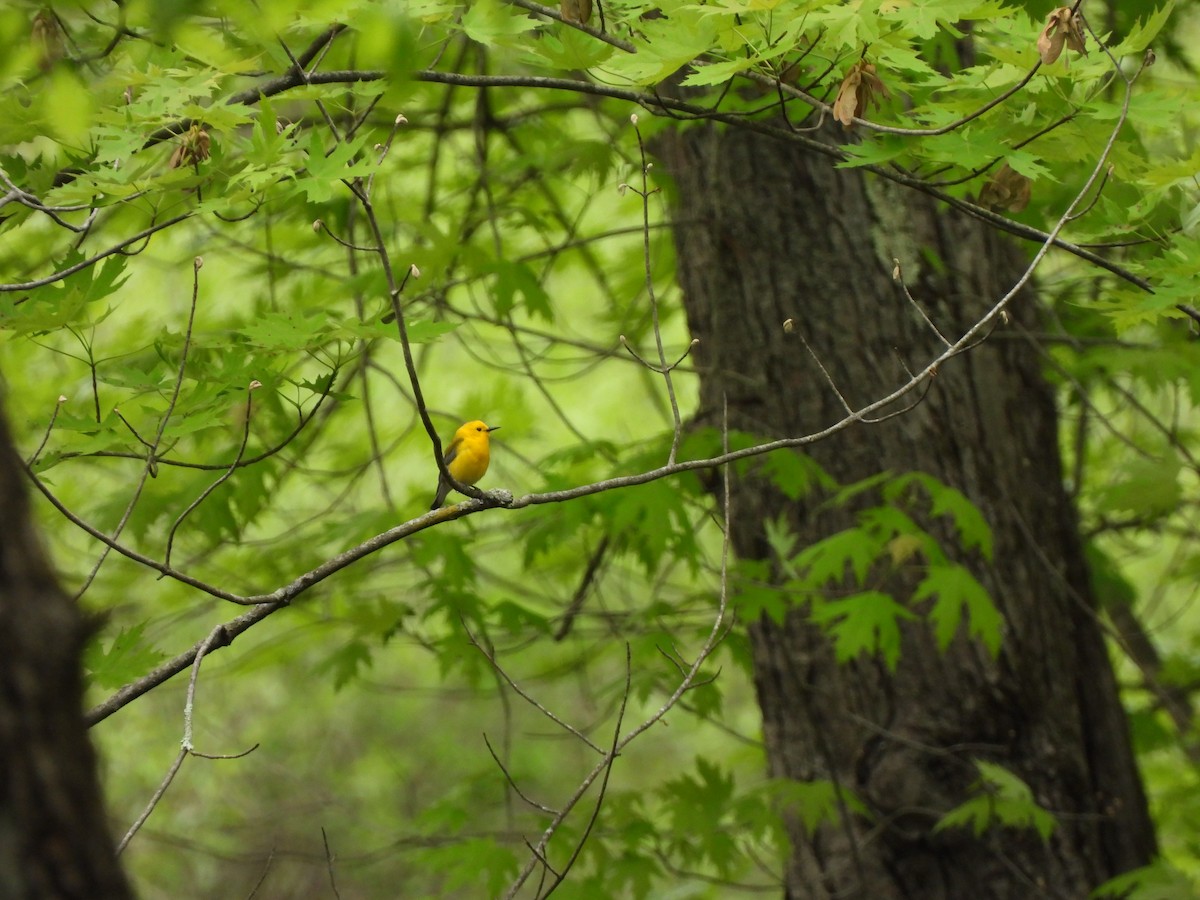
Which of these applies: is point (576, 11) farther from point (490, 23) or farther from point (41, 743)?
point (41, 743)

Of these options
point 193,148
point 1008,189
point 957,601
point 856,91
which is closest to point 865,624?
point 957,601

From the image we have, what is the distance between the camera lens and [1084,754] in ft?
12.4

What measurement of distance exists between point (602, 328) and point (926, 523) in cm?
324

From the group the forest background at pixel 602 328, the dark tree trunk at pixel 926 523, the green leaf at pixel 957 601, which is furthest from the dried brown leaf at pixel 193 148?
the green leaf at pixel 957 601

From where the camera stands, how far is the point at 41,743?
98 cm

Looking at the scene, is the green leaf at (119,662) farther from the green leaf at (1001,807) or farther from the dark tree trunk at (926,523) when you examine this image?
the green leaf at (1001,807)

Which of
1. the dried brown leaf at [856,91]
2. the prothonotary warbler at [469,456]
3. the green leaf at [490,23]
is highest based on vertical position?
the green leaf at [490,23]

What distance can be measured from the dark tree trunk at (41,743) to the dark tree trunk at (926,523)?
2757mm

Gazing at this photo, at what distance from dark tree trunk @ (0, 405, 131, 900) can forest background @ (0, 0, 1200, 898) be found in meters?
0.36

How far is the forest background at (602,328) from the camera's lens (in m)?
2.12

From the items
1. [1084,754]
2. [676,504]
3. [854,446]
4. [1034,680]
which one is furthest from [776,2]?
[1084,754]

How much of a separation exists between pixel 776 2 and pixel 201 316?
10.7 feet

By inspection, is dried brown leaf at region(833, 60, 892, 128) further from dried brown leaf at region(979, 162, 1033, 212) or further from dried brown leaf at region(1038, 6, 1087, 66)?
dried brown leaf at region(979, 162, 1033, 212)

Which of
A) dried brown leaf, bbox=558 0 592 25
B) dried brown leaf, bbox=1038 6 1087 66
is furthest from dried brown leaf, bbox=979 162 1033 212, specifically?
dried brown leaf, bbox=558 0 592 25
